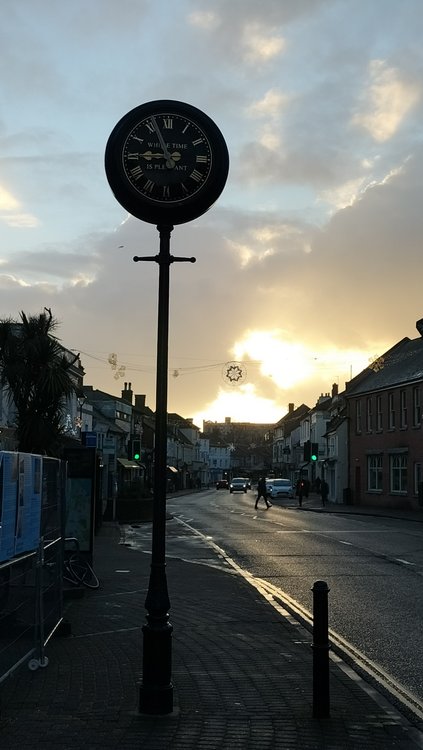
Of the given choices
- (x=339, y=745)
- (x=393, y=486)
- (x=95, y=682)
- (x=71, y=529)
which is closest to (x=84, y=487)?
(x=71, y=529)

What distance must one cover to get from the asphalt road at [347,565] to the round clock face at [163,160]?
4669mm

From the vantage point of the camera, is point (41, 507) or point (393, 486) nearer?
point (41, 507)

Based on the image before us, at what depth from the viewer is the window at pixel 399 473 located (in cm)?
4475

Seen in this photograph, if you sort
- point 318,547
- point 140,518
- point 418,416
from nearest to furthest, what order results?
point 318,547
point 140,518
point 418,416

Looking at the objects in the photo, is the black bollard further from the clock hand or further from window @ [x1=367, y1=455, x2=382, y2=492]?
window @ [x1=367, y1=455, x2=382, y2=492]

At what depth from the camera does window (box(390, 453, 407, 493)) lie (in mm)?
44750

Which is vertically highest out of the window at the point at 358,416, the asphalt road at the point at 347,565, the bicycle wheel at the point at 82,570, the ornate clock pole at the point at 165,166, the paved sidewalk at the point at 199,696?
the window at the point at 358,416

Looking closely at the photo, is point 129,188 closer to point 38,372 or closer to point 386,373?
point 38,372

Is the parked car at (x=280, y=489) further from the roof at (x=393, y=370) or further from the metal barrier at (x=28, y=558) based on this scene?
the metal barrier at (x=28, y=558)

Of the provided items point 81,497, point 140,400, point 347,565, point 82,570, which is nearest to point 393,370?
point 347,565

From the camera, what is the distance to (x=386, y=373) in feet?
164

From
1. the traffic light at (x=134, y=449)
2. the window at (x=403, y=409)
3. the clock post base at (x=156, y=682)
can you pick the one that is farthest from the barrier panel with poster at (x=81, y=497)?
A: the window at (x=403, y=409)

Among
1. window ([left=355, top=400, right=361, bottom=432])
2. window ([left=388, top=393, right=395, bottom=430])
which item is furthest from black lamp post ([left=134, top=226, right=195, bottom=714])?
window ([left=355, top=400, right=361, bottom=432])

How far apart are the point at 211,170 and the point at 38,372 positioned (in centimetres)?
1007
